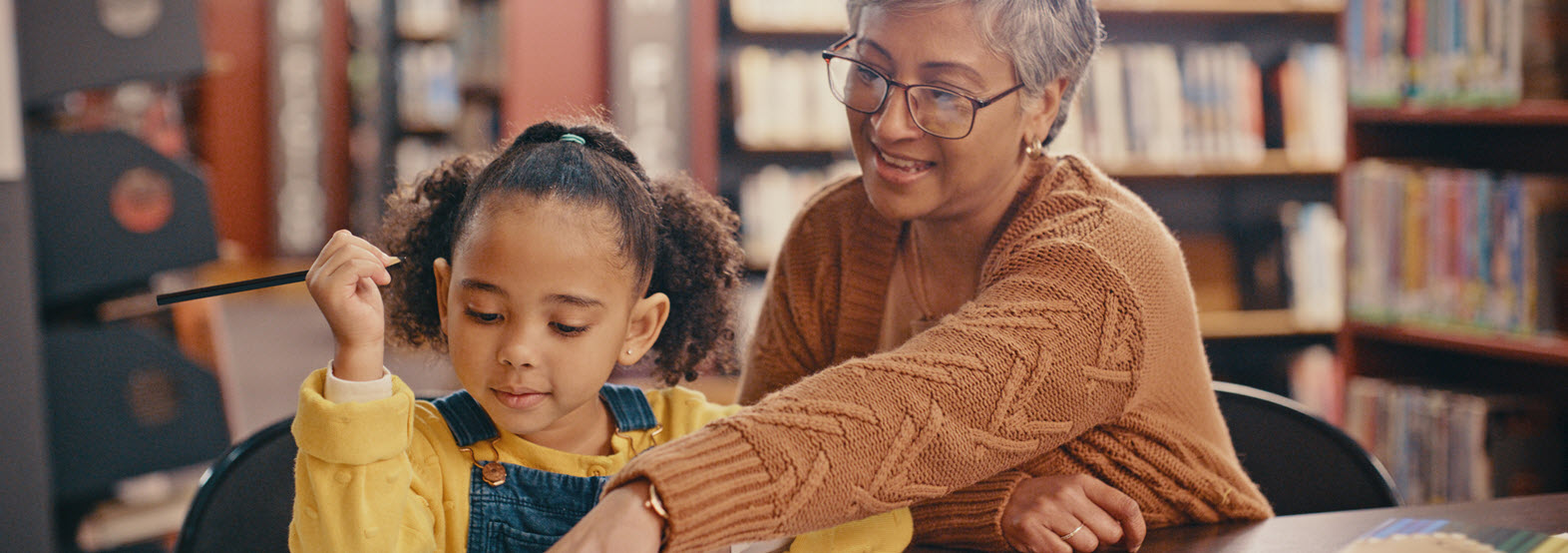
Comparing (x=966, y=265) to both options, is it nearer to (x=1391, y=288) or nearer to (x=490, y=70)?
(x=1391, y=288)

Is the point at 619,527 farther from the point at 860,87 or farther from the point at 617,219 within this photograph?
the point at 860,87

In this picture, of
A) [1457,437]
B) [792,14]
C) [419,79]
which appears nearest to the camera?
[1457,437]

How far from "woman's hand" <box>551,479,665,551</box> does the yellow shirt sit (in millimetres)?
168

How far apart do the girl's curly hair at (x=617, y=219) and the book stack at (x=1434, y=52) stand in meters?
1.80

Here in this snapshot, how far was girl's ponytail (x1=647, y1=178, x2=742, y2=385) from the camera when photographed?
1.18m

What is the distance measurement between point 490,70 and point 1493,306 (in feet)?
16.0

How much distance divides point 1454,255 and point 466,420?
7.06ft

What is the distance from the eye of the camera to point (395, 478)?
922 mm

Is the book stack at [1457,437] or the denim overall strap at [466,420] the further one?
the book stack at [1457,437]

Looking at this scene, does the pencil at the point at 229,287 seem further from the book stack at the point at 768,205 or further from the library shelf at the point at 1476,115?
the book stack at the point at 768,205

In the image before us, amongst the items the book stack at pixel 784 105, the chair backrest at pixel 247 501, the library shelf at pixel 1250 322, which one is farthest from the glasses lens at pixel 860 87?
the library shelf at pixel 1250 322

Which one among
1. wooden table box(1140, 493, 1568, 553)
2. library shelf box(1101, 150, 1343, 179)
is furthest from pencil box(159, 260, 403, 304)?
library shelf box(1101, 150, 1343, 179)

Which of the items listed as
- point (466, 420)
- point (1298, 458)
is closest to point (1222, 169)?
point (1298, 458)

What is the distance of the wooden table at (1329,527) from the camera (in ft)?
3.41
